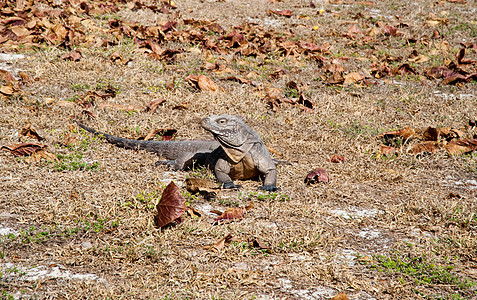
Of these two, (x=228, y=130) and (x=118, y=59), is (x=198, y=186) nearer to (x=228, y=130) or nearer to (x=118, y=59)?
(x=228, y=130)

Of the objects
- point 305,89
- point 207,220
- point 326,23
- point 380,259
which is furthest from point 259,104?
point 326,23

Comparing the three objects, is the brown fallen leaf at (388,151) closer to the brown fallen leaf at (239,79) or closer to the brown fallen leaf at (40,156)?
the brown fallen leaf at (239,79)

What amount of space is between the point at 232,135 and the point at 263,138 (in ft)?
4.19

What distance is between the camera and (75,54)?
750cm

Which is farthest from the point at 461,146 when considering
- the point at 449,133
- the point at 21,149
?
the point at 21,149

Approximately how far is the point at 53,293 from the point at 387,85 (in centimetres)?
641

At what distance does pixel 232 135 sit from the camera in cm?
450

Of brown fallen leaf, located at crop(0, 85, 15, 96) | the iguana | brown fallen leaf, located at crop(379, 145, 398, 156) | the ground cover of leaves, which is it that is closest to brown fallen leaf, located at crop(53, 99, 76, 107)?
the ground cover of leaves

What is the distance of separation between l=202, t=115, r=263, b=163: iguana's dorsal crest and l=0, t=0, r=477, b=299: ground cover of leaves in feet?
1.22

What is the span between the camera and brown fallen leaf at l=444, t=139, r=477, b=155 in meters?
5.34

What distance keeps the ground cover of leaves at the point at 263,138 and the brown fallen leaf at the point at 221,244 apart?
0.06ft

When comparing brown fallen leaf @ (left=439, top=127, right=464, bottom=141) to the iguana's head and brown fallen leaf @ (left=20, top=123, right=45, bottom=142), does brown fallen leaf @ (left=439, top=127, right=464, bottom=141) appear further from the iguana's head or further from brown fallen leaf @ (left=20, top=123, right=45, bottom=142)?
brown fallen leaf @ (left=20, top=123, right=45, bottom=142)

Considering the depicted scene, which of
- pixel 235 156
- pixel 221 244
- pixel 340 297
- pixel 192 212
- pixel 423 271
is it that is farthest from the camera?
pixel 235 156

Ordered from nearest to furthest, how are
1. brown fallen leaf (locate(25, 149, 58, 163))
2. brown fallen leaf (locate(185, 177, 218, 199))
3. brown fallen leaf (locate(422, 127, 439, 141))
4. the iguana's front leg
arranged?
1. brown fallen leaf (locate(185, 177, 218, 199))
2. the iguana's front leg
3. brown fallen leaf (locate(25, 149, 58, 163))
4. brown fallen leaf (locate(422, 127, 439, 141))
